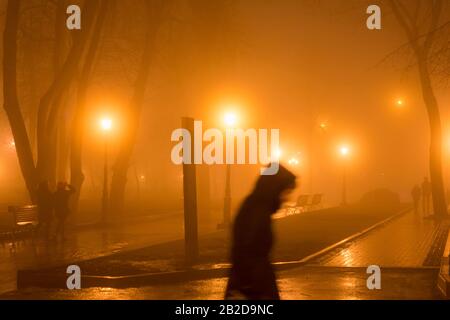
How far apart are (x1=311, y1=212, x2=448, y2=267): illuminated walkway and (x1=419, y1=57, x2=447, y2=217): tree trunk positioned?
386 cm

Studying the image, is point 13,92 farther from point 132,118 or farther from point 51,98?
point 132,118

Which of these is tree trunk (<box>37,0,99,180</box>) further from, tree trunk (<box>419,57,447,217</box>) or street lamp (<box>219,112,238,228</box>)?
tree trunk (<box>419,57,447,217</box>)

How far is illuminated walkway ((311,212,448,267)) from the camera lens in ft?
49.9

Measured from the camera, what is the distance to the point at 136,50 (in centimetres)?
3353

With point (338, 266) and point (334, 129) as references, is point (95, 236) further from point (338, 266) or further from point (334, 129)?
point (334, 129)

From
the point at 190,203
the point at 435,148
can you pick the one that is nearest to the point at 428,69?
the point at 435,148

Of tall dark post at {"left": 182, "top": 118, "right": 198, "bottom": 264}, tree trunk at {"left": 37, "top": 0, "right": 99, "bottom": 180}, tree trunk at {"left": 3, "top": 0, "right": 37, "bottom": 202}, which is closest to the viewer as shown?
tall dark post at {"left": 182, "top": 118, "right": 198, "bottom": 264}

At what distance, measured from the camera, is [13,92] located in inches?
974

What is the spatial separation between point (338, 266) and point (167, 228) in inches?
505

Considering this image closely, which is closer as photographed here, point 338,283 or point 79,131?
point 338,283

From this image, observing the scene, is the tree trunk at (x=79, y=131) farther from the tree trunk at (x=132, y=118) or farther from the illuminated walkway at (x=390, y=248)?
the illuminated walkway at (x=390, y=248)

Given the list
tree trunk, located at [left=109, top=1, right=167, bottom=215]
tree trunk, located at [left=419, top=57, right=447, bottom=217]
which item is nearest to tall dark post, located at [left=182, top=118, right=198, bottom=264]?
tree trunk, located at [left=109, top=1, right=167, bottom=215]

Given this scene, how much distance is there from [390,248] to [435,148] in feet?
39.4
